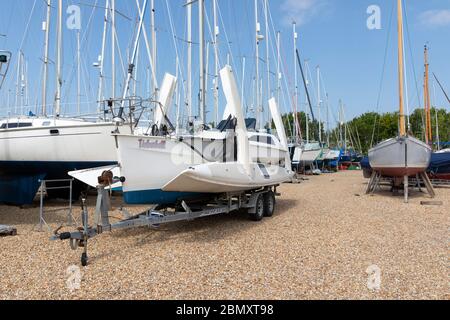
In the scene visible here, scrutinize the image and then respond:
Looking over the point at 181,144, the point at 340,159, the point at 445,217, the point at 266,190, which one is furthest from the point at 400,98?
the point at 340,159

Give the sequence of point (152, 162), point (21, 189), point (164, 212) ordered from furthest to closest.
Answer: point (21, 189)
point (164, 212)
point (152, 162)

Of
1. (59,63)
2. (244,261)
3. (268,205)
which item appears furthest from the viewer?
(59,63)

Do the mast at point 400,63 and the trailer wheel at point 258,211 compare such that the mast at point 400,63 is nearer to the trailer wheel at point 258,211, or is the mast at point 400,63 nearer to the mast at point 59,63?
the trailer wheel at point 258,211

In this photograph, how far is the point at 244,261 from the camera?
Result: 5660mm

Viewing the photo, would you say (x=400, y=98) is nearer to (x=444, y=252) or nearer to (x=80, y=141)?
(x=444, y=252)

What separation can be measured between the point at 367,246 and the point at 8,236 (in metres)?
6.89

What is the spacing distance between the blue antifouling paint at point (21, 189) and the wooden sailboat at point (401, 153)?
11.9 metres

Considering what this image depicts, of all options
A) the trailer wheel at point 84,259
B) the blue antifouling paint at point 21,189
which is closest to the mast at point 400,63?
the trailer wheel at point 84,259

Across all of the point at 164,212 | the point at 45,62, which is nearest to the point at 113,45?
the point at 45,62

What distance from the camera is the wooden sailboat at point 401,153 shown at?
13.3 metres

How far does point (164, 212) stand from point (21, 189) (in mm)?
6603

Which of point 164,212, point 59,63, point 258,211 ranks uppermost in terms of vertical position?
point 59,63

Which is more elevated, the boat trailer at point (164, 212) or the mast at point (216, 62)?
the mast at point (216, 62)

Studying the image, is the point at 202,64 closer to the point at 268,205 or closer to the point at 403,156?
the point at 268,205
